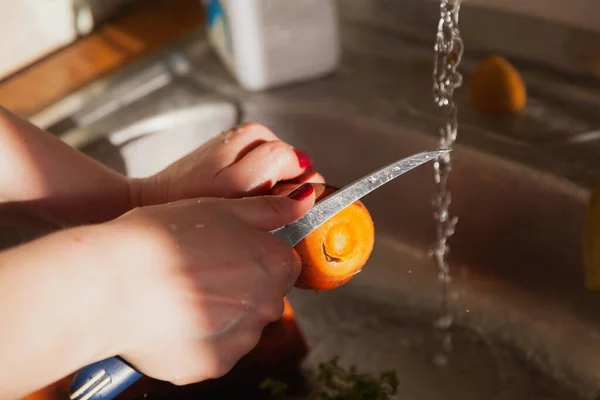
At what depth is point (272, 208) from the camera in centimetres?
42

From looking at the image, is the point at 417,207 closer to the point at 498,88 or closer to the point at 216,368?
the point at 498,88

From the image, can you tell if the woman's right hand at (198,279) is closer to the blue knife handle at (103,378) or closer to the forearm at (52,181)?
the blue knife handle at (103,378)

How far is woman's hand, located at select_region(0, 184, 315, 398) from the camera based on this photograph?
1.13 ft

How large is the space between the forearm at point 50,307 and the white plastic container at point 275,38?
33 cm

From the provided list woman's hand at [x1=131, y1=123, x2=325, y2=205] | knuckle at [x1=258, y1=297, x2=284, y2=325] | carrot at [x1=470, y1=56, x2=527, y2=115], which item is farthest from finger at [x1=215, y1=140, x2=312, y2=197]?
carrot at [x1=470, y1=56, x2=527, y2=115]

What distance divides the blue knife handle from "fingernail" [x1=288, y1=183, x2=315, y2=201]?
0.15 meters

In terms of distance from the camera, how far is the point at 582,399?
554 mm

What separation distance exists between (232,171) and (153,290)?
0.48 feet

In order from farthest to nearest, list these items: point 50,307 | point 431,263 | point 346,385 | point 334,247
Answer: point 431,263 < point 346,385 < point 334,247 < point 50,307

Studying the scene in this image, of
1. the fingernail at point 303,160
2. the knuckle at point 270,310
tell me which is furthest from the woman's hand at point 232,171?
the knuckle at point 270,310

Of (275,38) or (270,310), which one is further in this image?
(275,38)

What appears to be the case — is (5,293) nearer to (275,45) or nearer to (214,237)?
(214,237)

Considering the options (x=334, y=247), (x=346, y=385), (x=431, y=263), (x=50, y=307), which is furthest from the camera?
(x=431, y=263)

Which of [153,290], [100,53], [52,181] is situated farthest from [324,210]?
[100,53]
